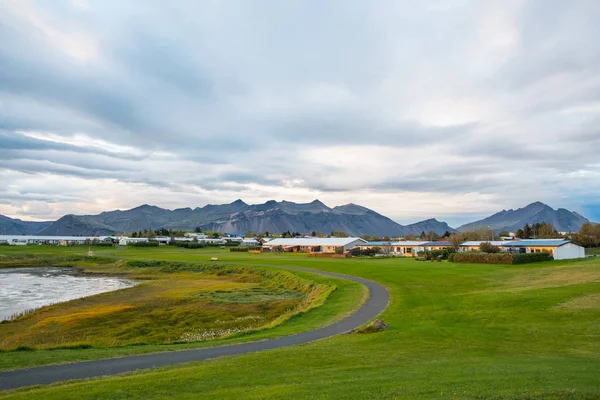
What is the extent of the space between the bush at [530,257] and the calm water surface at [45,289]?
58234 millimetres

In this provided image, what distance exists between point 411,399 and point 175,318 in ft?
92.7

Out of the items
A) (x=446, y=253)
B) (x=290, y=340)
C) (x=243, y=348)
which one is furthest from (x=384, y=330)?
(x=446, y=253)

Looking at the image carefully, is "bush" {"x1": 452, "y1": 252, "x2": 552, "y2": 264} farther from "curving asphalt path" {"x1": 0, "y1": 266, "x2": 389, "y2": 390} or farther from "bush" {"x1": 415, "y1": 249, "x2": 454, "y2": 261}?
"curving asphalt path" {"x1": 0, "y1": 266, "x2": 389, "y2": 390}

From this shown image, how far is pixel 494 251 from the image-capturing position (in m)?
74.6

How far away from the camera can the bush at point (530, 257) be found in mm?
62844

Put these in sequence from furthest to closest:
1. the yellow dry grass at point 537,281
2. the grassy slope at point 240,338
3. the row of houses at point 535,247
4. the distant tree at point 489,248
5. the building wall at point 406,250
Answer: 1. the building wall at point 406,250
2. the distant tree at point 489,248
3. the row of houses at point 535,247
4. the yellow dry grass at point 537,281
5. the grassy slope at point 240,338

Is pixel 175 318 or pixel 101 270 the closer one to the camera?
pixel 175 318

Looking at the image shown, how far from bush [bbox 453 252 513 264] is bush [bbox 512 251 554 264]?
0.98 meters

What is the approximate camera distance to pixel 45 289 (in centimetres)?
A: 5684

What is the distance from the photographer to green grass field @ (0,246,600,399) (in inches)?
453

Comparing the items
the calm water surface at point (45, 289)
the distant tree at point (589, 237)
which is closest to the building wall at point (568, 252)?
the distant tree at point (589, 237)

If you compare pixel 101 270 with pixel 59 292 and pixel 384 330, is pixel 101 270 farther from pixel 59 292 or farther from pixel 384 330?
pixel 384 330

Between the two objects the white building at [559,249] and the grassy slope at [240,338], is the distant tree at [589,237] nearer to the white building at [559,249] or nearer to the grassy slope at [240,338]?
the white building at [559,249]

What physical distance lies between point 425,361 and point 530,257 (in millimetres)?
58243
